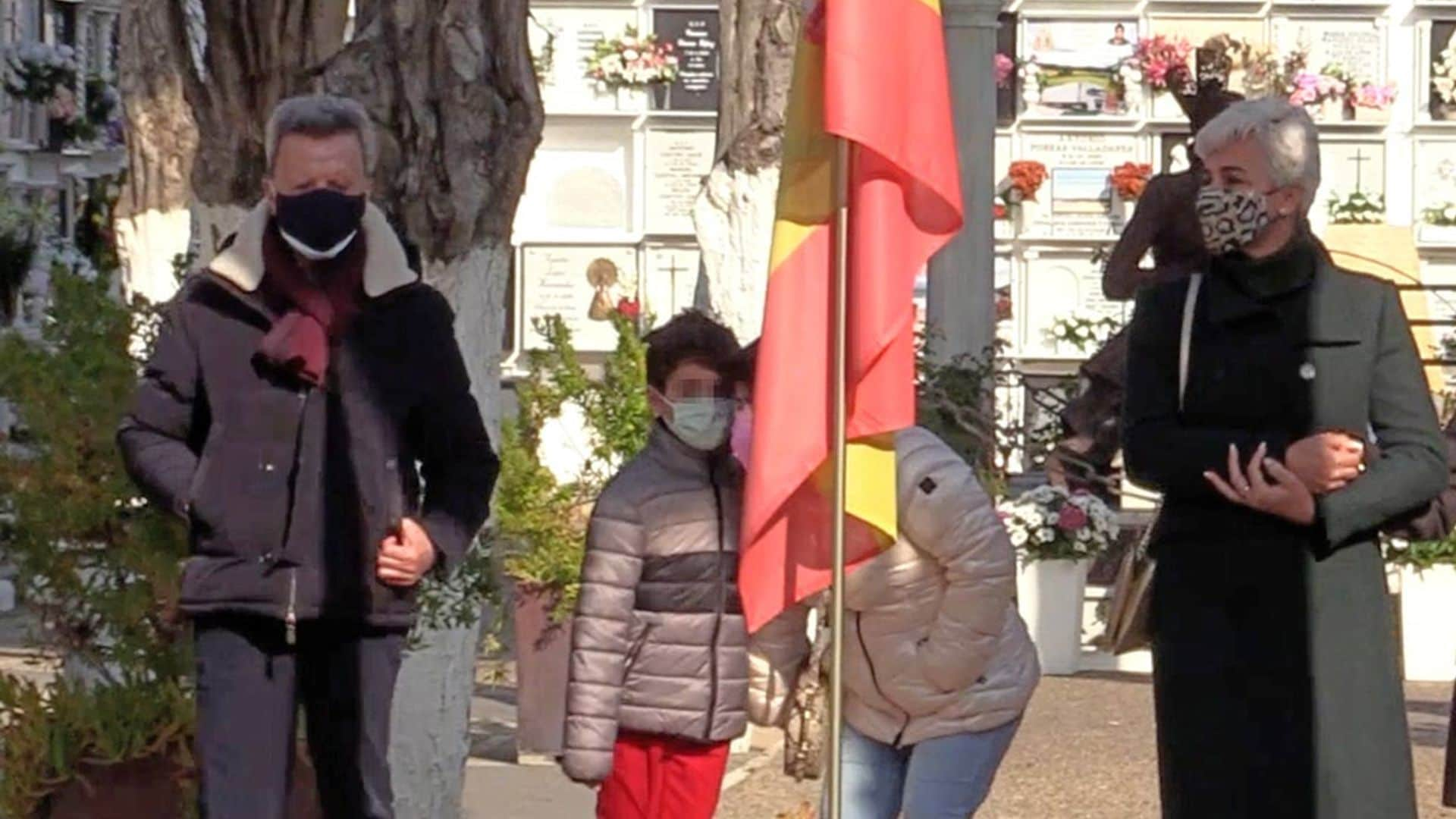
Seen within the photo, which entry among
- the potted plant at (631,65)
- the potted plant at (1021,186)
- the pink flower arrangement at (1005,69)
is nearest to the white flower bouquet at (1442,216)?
the potted plant at (1021,186)

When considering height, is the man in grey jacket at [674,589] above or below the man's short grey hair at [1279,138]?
below

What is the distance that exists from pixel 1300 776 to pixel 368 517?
1.64 metres

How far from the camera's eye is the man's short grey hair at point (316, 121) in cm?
608

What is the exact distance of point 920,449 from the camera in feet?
21.6

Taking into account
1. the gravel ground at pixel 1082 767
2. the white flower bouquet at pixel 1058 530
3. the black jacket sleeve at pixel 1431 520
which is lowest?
the gravel ground at pixel 1082 767

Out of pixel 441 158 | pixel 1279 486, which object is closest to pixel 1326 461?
pixel 1279 486

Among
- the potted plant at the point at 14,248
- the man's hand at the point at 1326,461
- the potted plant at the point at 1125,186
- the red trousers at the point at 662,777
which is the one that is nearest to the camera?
the man's hand at the point at 1326,461

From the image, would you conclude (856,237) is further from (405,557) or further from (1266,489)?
(405,557)

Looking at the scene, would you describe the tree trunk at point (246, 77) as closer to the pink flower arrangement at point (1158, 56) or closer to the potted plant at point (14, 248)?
the potted plant at point (14, 248)

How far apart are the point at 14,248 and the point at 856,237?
651 inches

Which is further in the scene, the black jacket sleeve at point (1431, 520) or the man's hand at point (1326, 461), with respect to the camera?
the black jacket sleeve at point (1431, 520)

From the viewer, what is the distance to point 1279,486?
18.3ft

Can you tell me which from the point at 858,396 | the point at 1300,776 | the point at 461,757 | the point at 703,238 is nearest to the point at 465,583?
the point at 461,757

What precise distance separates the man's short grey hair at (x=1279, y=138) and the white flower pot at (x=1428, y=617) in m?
8.89
